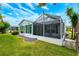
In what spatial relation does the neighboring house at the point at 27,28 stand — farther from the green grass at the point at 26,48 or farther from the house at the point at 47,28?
the green grass at the point at 26,48

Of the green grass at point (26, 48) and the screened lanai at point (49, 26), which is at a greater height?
the screened lanai at point (49, 26)

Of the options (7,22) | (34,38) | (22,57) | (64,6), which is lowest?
(22,57)

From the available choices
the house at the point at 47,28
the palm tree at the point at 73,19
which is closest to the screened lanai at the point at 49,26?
the house at the point at 47,28

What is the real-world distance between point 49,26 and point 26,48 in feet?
1.16

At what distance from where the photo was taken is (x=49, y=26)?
2.67 meters

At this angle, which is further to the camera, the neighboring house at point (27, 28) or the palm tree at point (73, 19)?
the neighboring house at point (27, 28)

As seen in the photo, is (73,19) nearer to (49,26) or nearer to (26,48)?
(49,26)

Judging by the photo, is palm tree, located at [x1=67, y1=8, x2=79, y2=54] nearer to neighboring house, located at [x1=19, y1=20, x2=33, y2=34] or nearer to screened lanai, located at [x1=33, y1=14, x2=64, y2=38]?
screened lanai, located at [x1=33, y1=14, x2=64, y2=38]

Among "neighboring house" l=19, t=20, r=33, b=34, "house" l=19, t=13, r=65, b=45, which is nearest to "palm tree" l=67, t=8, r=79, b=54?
"house" l=19, t=13, r=65, b=45

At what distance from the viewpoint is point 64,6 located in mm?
2586

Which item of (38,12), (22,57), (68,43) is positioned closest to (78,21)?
(68,43)

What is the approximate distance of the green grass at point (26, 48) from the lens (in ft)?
8.54

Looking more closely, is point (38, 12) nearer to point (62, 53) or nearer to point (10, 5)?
point (10, 5)

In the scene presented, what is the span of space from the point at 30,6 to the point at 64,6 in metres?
0.37
